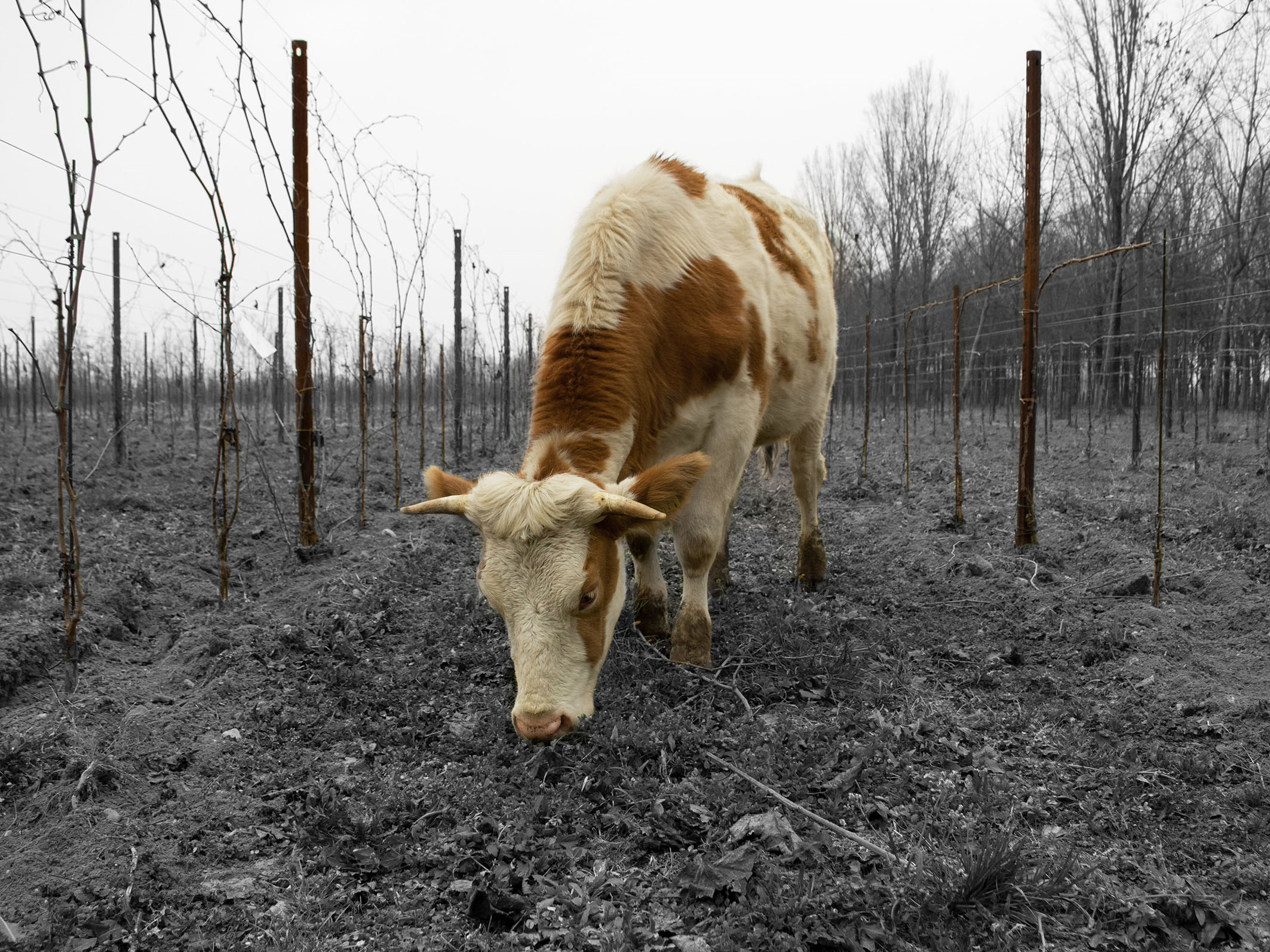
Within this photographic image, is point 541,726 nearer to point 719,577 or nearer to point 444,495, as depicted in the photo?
point 444,495

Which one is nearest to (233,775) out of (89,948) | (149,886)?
(149,886)

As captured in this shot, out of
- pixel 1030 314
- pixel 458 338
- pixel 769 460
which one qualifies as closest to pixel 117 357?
pixel 458 338

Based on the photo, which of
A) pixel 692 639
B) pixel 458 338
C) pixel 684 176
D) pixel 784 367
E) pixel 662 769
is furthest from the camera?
pixel 458 338

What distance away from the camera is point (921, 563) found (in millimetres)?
5648

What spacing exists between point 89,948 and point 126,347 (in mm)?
23786

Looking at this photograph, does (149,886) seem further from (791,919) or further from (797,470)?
(797,470)

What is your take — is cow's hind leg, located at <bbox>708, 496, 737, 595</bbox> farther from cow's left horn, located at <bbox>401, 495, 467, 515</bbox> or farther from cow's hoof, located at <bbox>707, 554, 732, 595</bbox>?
cow's left horn, located at <bbox>401, 495, 467, 515</bbox>

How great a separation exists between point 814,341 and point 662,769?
319cm

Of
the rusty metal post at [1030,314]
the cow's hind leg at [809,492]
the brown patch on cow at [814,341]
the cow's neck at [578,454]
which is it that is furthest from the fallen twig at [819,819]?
the rusty metal post at [1030,314]

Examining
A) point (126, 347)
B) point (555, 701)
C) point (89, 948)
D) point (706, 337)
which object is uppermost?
point (126, 347)

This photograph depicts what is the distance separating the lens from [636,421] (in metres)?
3.41

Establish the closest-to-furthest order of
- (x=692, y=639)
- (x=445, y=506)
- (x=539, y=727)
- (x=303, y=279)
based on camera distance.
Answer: (x=539, y=727) → (x=445, y=506) → (x=692, y=639) → (x=303, y=279)

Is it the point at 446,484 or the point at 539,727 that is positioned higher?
the point at 446,484

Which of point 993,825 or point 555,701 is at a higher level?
point 555,701
